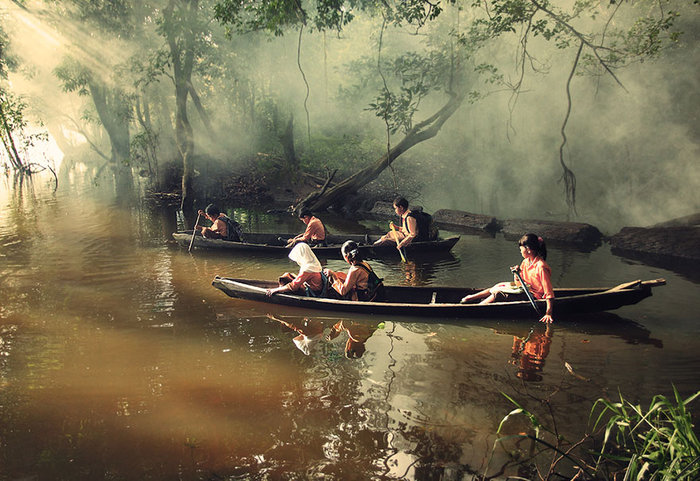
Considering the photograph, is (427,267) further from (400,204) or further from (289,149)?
(289,149)

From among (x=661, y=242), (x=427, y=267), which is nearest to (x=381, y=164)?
(x=427, y=267)

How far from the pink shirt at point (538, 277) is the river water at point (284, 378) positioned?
1.82 feet

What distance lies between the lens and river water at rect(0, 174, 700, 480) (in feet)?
14.0

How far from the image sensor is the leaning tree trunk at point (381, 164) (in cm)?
1733

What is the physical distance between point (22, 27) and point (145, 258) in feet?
98.1

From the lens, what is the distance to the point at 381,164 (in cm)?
1791

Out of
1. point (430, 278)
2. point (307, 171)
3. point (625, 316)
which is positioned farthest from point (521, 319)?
point (307, 171)

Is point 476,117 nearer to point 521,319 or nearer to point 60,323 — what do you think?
point 521,319

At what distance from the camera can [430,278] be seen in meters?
10.2

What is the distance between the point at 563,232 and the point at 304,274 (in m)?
8.75

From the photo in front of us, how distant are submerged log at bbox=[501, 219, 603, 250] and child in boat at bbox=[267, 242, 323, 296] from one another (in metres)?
8.07

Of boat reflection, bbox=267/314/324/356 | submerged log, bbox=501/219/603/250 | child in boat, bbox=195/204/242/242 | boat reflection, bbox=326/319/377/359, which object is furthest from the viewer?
submerged log, bbox=501/219/603/250

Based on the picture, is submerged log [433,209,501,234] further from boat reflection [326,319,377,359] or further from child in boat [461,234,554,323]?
boat reflection [326,319,377,359]

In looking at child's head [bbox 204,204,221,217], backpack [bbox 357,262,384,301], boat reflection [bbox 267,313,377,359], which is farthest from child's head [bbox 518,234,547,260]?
child's head [bbox 204,204,221,217]
